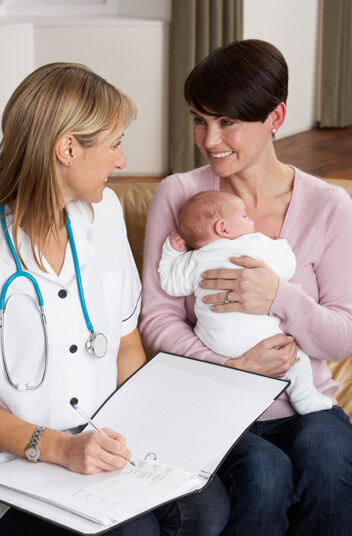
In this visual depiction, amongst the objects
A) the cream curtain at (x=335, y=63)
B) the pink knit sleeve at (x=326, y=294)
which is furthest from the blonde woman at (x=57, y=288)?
the cream curtain at (x=335, y=63)

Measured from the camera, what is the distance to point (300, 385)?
5.75 feet

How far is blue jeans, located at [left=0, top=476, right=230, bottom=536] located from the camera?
1.43m

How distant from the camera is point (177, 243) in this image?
1.85 m

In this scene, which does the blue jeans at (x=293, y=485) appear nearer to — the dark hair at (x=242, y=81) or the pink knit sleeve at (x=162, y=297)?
the pink knit sleeve at (x=162, y=297)

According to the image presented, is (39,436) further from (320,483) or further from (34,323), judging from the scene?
(320,483)

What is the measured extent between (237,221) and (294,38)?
5.28m

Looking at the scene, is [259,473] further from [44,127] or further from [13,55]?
[13,55]

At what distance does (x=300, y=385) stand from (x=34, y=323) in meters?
0.68

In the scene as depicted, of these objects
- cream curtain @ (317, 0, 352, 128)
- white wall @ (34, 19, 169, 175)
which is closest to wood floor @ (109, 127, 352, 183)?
cream curtain @ (317, 0, 352, 128)

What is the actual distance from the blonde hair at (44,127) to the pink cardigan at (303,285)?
1.59ft

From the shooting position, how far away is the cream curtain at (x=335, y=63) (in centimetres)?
687

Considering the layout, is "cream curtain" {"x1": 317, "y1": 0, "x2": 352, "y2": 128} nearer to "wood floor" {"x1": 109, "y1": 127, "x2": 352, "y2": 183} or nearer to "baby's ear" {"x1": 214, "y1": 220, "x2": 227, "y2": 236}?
"wood floor" {"x1": 109, "y1": 127, "x2": 352, "y2": 183}

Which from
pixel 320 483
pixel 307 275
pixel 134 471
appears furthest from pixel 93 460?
pixel 307 275

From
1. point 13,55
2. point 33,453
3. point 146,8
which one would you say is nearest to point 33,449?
point 33,453
